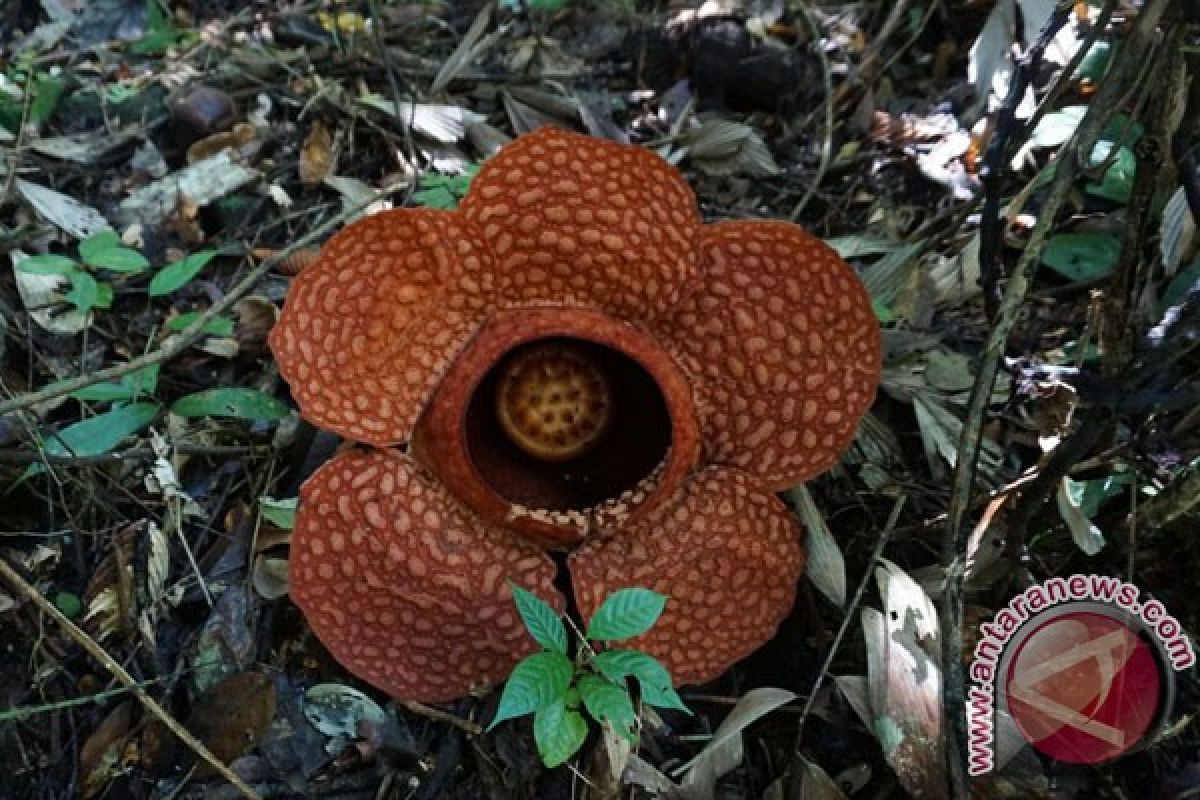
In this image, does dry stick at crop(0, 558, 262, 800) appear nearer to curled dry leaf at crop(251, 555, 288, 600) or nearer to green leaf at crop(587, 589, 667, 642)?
curled dry leaf at crop(251, 555, 288, 600)

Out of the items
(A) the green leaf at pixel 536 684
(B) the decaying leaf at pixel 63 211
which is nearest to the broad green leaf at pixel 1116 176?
(A) the green leaf at pixel 536 684

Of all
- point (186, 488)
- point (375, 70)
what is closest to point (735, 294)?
point (186, 488)

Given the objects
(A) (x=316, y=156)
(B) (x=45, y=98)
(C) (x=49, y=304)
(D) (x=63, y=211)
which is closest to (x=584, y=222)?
(A) (x=316, y=156)

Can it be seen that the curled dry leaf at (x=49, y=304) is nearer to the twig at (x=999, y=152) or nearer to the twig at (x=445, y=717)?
the twig at (x=445, y=717)

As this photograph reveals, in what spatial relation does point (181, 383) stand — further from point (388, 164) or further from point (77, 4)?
point (77, 4)

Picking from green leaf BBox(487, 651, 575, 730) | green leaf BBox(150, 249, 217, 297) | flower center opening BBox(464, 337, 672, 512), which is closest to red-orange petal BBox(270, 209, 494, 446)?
flower center opening BBox(464, 337, 672, 512)

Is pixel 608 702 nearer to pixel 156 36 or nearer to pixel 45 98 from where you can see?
pixel 45 98
